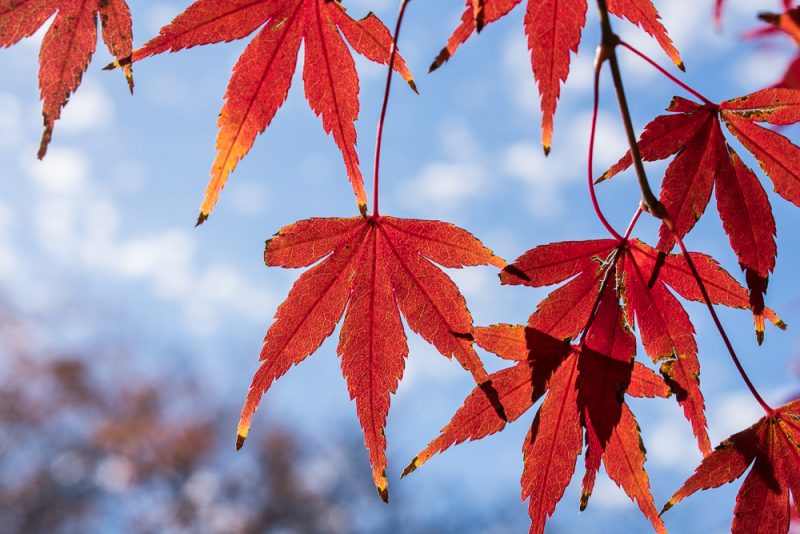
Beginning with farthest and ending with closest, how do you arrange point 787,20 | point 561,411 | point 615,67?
point 561,411
point 615,67
point 787,20

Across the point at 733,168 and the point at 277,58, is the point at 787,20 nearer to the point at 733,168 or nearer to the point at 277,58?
the point at 733,168

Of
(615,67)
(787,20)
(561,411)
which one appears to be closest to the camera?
(787,20)

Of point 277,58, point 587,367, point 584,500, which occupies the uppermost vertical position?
point 277,58

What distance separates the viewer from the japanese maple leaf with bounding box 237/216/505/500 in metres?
0.73

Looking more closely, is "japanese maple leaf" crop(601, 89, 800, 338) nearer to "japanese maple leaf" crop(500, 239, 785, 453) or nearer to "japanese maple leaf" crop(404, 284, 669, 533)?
"japanese maple leaf" crop(500, 239, 785, 453)

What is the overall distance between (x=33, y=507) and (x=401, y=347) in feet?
36.6

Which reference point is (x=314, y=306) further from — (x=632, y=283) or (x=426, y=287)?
(x=632, y=283)

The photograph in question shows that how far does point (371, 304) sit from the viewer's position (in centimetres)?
79

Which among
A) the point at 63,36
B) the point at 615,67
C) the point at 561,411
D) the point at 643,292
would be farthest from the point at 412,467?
the point at 63,36

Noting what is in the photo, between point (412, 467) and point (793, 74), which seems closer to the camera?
point (793, 74)

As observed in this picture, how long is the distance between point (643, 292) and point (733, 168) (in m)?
0.17

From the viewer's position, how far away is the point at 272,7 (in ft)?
2.48

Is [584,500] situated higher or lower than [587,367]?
lower

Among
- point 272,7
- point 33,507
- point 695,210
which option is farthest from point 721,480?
point 33,507
